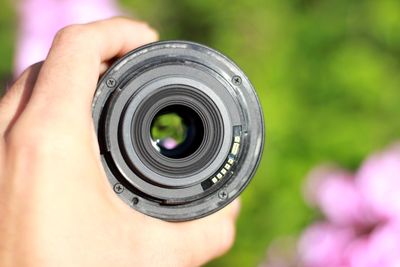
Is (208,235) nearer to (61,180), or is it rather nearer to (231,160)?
(231,160)

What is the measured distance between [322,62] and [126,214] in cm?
112

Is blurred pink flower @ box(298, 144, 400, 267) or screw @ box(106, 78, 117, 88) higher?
blurred pink flower @ box(298, 144, 400, 267)

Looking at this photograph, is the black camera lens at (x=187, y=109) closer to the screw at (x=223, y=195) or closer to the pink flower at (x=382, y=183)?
the screw at (x=223, y=195)

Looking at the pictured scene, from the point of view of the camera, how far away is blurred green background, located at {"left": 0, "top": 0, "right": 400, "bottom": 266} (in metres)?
2.17

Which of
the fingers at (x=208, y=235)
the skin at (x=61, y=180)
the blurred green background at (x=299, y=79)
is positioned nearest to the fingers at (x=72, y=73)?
the skin at (x=61, y=180)

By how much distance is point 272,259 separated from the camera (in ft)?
6.91

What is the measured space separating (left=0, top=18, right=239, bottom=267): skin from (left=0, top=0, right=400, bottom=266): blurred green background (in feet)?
3.17

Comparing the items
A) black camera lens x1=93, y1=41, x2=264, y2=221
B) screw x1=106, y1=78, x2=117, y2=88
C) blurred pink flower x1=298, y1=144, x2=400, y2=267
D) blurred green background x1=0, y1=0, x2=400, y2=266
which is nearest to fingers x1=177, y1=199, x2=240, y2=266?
black camera lens x1=93, y1=41, x2=264, y2=221

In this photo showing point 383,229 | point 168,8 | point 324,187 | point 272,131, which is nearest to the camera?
point 383,229

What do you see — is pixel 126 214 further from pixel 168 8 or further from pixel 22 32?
pixel 168 8

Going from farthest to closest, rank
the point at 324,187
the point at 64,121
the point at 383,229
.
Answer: the point at 324,187, the point at 383,229, the point at 64,121

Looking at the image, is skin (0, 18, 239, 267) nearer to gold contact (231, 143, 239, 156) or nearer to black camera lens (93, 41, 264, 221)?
black camera lens (93, 41, 264, 221)

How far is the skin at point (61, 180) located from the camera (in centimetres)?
113

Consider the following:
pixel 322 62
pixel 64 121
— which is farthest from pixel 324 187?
pixel 64 121
